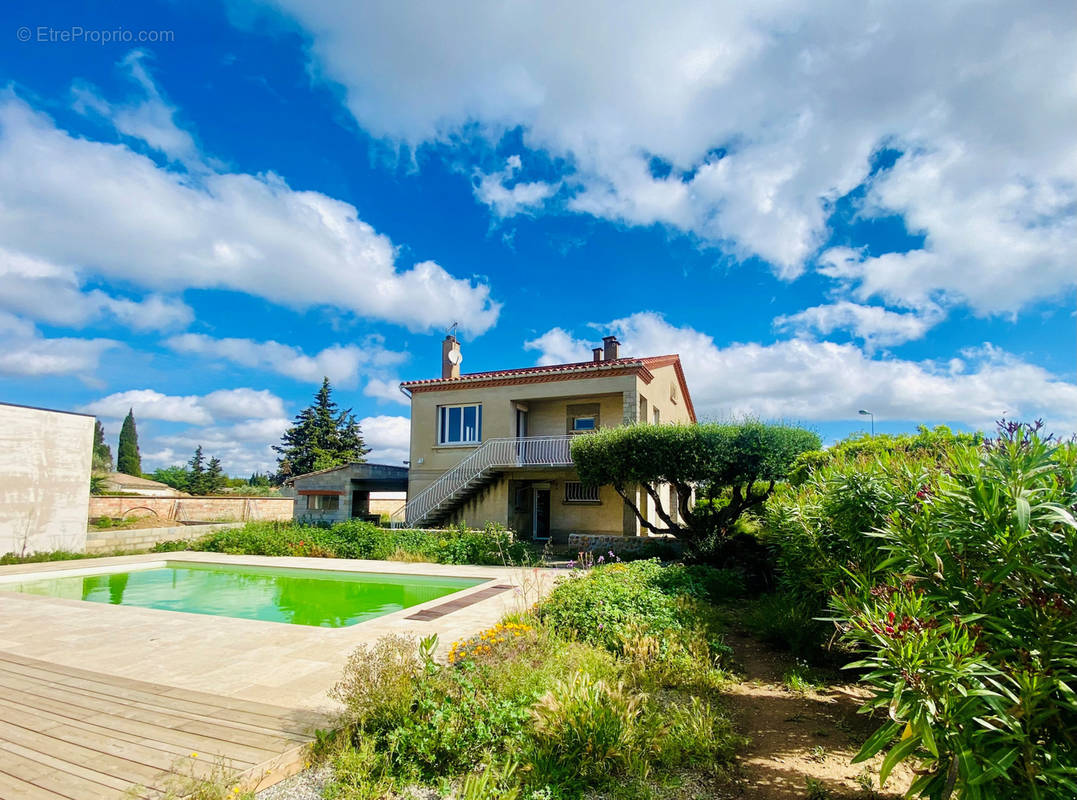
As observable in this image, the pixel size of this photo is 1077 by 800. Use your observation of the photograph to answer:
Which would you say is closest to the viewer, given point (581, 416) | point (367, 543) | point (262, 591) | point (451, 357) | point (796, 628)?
point (796, 628)

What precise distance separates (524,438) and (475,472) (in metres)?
2.21

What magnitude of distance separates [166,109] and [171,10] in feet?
4.82

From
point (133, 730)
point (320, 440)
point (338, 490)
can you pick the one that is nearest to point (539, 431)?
point (338, 490)

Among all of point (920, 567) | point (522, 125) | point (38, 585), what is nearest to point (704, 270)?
point (522, 125)

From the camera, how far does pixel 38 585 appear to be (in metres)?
12.0

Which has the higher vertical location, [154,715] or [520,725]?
[520,725]

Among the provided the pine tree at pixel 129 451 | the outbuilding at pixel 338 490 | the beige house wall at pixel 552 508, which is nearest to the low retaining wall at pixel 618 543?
the beige house wall at pixel 552 508

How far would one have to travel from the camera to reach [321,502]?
22.4 metres

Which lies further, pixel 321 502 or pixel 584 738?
pixel 321 502

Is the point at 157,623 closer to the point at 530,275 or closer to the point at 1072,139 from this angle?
the point at 1072,139

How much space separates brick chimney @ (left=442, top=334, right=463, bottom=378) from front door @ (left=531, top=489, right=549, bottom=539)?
6200mm

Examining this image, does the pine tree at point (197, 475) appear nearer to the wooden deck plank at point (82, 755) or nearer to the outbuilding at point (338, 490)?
the outbuilding at point (338, 490)

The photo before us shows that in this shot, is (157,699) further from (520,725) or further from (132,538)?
(132,538)

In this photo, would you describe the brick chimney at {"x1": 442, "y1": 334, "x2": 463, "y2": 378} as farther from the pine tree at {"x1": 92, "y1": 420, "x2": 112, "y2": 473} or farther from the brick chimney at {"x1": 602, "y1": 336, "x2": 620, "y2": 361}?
the pine tree at {"x1": 92, "y1": 420, "x2": 112, "y2": 473}
